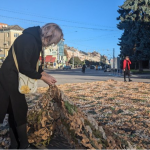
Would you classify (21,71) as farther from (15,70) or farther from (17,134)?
(17,134)

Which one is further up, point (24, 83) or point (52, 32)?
point (52, 32)

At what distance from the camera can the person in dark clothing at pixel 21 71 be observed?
2.51 m

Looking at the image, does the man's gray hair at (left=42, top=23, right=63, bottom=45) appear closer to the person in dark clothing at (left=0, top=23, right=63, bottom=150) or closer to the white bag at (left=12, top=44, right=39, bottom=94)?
the person in dark clothing at (left=0, top=23, right=63, bottom=150)

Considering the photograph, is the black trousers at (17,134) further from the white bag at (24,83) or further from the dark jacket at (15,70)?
the white bag at (24,83)

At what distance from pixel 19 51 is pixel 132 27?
111ft

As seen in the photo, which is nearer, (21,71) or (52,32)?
(21,71)

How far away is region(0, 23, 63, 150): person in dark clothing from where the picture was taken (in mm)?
2512

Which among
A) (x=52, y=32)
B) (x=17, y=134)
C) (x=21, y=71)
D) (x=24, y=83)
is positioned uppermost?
(x=52, y=32)

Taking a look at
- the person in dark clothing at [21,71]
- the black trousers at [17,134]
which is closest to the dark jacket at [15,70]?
the person in dark clothing at [21,71]

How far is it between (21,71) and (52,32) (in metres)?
0.64

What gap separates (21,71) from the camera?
2525 millimetres

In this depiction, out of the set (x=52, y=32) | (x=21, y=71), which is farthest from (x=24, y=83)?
(x=52, y=32)

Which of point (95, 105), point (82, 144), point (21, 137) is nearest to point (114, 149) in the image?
point (82, 144)

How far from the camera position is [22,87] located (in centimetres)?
253
